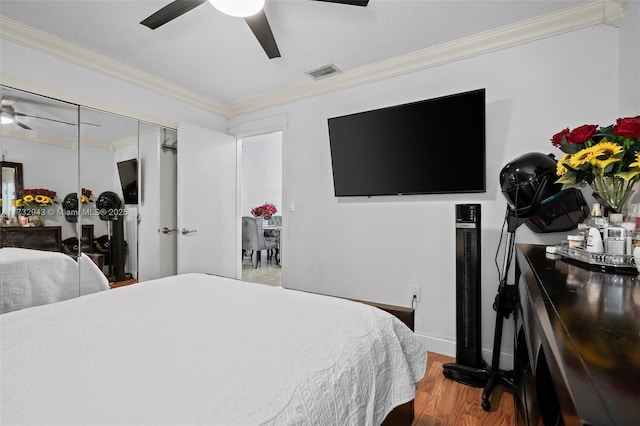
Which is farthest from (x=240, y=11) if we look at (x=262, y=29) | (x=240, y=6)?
(x=262, y=29)

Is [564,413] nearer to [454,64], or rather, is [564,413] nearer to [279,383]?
[279,383]

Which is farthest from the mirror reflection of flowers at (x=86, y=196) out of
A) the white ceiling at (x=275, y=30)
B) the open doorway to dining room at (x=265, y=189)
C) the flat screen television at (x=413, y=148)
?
the open doorway to dining room at (x=265, y=189)

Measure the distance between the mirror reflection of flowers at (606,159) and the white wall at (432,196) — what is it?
1.07 m

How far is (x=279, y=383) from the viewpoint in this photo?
792mm

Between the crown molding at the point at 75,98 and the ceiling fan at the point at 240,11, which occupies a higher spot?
the ceiling fan at the point at 240,11

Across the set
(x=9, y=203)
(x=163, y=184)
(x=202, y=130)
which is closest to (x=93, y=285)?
(x=9, y=203)

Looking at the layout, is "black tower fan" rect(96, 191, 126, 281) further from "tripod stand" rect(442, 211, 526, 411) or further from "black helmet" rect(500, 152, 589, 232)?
"black helmet" rect(500, 152, 589, 232)

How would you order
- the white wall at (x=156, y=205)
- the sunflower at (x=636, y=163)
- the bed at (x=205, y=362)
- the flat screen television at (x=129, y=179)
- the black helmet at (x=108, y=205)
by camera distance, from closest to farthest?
1. the bed at (x=205, y=362)
2. the sunflower at (x=636, y=163)
3. the black helmet at (x=108, y=205)
4. the flat screen television at (x=129, y=179)
5. the white wall at (x=156, y=205)

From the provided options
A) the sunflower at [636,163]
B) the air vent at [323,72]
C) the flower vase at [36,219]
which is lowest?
the flower vase at [36,219]

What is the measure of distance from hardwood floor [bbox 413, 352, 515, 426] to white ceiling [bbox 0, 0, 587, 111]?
101 inches

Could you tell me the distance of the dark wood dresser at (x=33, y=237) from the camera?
85.3 inches

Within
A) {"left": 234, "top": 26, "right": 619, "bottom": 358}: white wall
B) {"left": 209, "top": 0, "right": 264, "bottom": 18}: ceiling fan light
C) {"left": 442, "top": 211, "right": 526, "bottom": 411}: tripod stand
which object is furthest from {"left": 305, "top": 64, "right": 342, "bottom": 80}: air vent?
{"left": 442, "top": 211, "right": 526, "bottom": 411}: tripod stand

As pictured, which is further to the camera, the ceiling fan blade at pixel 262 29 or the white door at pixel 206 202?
the white door at pixel 206 202

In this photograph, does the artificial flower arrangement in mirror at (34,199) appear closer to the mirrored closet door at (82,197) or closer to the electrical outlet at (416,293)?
the mirrored closet door at (82,197)
